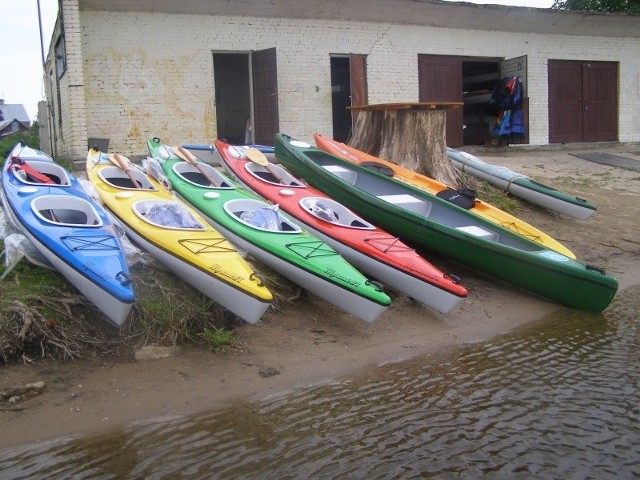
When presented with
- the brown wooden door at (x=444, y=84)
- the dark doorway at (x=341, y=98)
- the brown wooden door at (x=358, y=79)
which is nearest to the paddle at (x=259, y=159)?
the brown wooden door at (x=358, y=79)

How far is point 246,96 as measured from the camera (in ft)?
56.1

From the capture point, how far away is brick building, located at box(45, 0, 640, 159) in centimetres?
1157

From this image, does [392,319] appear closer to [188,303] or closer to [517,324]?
[517,324]

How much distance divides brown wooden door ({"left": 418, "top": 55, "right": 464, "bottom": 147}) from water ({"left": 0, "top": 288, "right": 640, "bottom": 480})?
10.1 meters

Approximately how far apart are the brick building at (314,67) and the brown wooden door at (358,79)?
0.03 m

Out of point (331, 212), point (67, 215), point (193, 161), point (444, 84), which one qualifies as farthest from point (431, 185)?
point (444, 84)

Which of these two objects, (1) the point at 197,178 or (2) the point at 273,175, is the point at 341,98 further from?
(1) the point at 197,178

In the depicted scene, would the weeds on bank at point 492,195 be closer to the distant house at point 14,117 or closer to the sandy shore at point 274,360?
the sandy shore at point 274,360

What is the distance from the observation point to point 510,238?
7.64m

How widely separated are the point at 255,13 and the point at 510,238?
24.6 ft

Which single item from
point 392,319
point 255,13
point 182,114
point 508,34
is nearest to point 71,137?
point 182,114

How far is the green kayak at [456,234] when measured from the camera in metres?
6.91

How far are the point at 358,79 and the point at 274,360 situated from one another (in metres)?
9.46

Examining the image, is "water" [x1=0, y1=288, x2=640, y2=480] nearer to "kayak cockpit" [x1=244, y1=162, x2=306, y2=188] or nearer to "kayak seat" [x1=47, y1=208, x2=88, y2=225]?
"kayak seat" [x1=47, y1=208, x2=88, y2=225]
